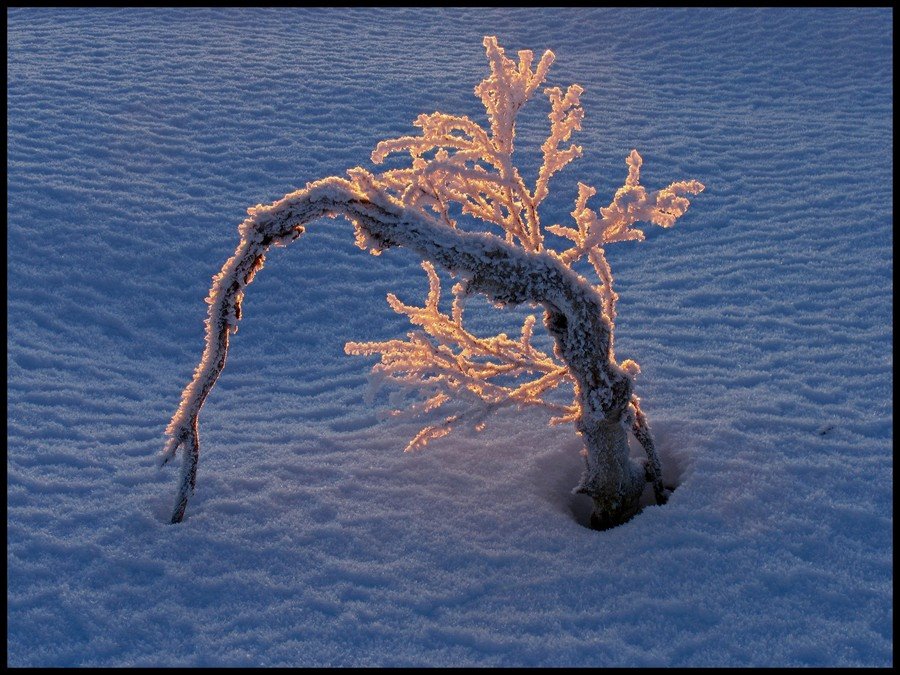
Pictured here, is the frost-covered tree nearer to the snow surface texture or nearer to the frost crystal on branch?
the frost crystal on branch

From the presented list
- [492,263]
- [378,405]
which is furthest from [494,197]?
[378,405]

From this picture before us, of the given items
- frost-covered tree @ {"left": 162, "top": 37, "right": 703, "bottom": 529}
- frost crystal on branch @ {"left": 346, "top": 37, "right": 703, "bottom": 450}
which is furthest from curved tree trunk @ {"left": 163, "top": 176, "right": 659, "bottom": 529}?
frost crystal on branch @ {"left": 346, "top": 37, "right": 703, "bottom": 450}

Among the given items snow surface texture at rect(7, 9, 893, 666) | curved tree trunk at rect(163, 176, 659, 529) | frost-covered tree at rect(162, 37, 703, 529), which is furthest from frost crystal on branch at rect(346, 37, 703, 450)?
snow surface texture at rect(7, 9, 893, 666)

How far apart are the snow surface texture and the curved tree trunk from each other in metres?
0.26

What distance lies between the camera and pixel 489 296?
3.04 m

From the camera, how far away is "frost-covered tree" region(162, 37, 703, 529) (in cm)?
293

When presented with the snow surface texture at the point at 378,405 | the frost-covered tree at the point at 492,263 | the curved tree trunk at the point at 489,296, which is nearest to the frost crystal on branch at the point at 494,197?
the frost-covered tree at the point at 492,263

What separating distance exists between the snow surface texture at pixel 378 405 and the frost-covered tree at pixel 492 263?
0.44 meters

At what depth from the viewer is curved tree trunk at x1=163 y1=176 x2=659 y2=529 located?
290 cm

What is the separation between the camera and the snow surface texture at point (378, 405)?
296 cm

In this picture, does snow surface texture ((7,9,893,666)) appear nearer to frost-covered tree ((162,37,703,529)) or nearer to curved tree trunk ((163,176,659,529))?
curved tree trunk ((163,176,659,529))

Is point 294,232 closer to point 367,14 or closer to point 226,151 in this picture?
point 226,151

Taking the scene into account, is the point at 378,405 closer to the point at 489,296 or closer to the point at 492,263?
the point at 489,296

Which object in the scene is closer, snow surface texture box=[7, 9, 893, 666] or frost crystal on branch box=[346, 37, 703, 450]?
snow surface texture box=[7, 9, 893, 666]
